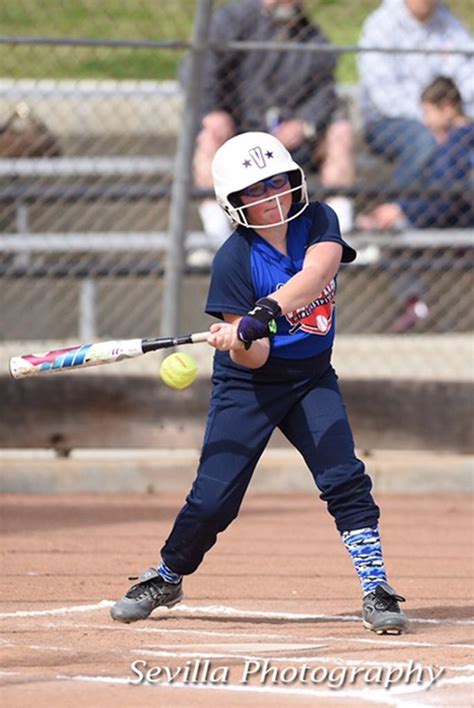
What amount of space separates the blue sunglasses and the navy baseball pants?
603 millimetres

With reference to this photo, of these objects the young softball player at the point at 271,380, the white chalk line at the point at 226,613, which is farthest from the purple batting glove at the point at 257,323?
the white chalk line at the point at 226,613

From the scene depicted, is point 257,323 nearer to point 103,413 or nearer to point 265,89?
point 103,413

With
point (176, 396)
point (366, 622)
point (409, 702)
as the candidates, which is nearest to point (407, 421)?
point (176, 396)

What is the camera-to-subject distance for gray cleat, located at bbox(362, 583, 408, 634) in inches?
193

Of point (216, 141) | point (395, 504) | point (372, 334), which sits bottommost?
point (395, 504)

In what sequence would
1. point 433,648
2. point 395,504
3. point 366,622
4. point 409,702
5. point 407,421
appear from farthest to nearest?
1. point 407,421
2. point 395,504
3. point 366,622
4. point 433,648
5. point 409,702

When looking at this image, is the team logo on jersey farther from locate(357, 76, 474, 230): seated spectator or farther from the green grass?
the green grass

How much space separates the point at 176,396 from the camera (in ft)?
29.0

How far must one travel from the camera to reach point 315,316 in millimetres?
5176

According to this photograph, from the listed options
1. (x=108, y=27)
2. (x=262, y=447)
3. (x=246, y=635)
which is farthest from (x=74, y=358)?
(x=108, y=27)

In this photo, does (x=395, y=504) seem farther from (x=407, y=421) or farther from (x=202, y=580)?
(x=202, y=580)

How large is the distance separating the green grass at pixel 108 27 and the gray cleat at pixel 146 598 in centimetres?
562

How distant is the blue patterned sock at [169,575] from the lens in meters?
5.26

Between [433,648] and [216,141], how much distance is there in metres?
5.42
